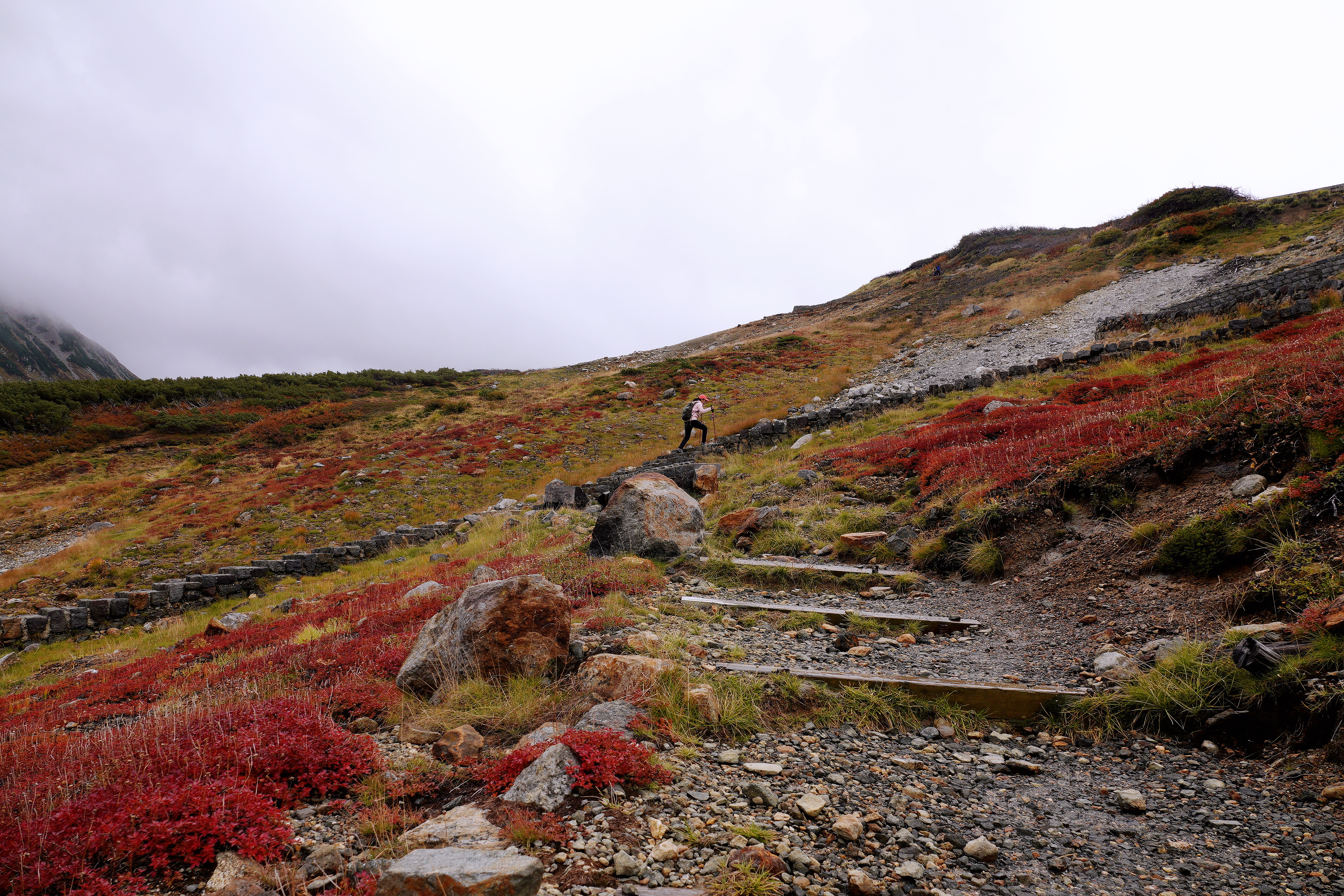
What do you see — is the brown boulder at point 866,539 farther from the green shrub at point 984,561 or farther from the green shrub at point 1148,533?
the green shrub at point 1148,533

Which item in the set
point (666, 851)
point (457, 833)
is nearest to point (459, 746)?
point (457, 833)

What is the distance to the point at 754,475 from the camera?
17.9 metres

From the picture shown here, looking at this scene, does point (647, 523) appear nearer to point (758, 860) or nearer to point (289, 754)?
point (289, 754)

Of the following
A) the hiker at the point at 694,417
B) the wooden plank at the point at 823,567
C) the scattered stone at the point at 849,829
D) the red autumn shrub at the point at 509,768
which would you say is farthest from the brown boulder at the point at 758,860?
the hiker at the point at 694,417

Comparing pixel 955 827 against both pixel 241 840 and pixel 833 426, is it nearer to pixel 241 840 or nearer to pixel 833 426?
pixel 241 840

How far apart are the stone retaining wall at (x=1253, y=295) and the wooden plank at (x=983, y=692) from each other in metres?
23.4

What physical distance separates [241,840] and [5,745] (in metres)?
5.30

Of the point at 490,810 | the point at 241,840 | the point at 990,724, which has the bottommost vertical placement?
the point at 990,724

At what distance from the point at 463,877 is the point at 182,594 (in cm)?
1914

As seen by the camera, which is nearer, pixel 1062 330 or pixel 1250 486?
pixel 1250 486

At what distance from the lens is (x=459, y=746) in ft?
15.7

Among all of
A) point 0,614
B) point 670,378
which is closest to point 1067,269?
point 670,378

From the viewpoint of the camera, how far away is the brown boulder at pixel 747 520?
12.8 meters

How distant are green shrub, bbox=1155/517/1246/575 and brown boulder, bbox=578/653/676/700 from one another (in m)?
6.01
